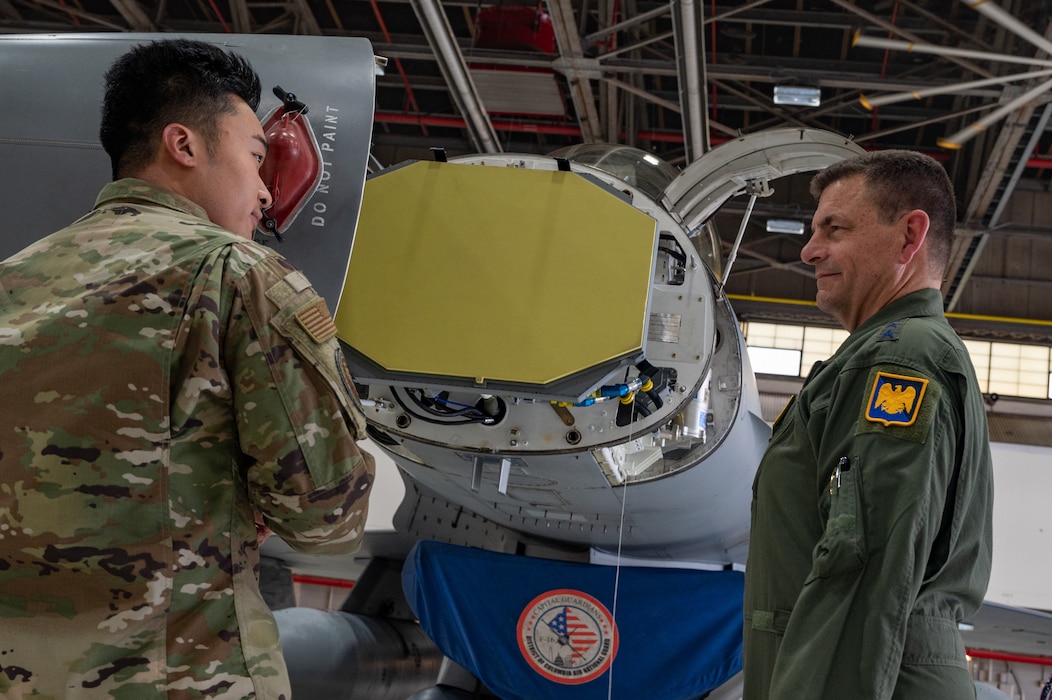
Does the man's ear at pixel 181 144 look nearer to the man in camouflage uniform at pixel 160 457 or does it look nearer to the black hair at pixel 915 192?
the man in camouflage uniform at pixel 160 457

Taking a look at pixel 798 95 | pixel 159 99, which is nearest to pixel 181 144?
pixel 159 99

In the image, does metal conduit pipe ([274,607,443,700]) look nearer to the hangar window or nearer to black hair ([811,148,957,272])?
black hair ([811,148,957,272])

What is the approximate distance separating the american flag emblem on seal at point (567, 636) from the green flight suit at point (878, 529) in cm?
390

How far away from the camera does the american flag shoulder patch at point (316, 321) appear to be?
73.8 inches

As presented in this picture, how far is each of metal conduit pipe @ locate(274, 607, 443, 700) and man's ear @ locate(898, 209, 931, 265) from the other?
4.78m

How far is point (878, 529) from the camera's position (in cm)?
199

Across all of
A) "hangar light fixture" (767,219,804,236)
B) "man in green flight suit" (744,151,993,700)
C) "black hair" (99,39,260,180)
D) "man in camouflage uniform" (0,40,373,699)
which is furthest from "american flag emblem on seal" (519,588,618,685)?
"hangar light fixture" (767,219,804,236)

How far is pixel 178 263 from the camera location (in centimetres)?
188

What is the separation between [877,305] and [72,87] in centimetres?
258

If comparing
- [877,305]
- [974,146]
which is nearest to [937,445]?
[877,305]

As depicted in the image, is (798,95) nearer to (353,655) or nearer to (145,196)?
(353,655)

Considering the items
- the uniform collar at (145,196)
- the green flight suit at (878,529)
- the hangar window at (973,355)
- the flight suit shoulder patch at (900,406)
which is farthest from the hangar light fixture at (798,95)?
the uniform collar at (145,196)

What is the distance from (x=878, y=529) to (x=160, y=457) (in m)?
1.39

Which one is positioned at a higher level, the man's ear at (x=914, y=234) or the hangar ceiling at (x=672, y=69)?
the hangar ceiling at (x=672, y=69)
